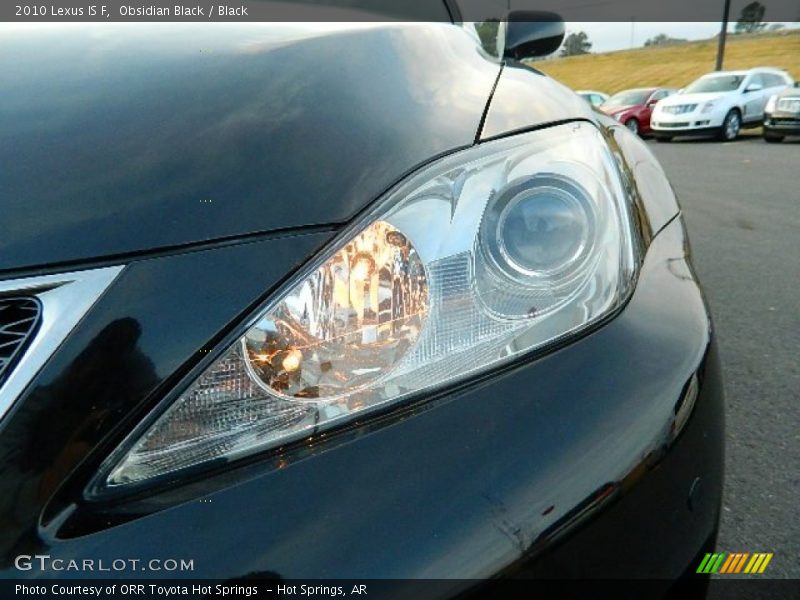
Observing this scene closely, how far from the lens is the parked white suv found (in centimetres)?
1612

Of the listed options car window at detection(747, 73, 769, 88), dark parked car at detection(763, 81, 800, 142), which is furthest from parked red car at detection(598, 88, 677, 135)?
dark parked car at detection(763, 81, 800, 142)

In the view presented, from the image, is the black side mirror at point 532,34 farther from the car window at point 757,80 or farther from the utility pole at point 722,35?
the utility pole at point 722,35

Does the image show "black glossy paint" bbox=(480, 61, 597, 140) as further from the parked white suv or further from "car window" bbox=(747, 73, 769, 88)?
"car window" bbox=(747, 73, 769, 88)

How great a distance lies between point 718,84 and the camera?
17.4 metres

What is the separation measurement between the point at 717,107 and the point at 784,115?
96.6 inches

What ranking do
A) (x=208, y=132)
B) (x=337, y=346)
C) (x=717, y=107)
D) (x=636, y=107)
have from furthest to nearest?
(x=636, y=107) → (x=717, y=107) → (x=208, y=132) → (x=337, y=346)

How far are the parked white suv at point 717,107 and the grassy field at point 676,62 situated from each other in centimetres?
1256

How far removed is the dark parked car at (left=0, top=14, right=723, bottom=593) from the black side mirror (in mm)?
977

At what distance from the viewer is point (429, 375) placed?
0.90 m

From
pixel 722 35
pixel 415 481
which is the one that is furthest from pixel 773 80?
pixel 415 481

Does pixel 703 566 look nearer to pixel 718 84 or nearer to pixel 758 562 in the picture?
pixel 758 562

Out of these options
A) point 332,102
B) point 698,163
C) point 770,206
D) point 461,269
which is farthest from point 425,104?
point 698,163

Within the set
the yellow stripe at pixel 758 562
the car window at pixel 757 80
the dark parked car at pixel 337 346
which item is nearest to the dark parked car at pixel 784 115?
the car window at pixel 757 80

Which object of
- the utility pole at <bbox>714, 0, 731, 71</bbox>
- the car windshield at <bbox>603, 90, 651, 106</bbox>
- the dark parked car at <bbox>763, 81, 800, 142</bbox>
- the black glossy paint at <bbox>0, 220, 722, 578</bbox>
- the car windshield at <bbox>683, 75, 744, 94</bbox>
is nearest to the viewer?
the black glossy paint at <bbox>0, 220, 722, 578</bbox>
